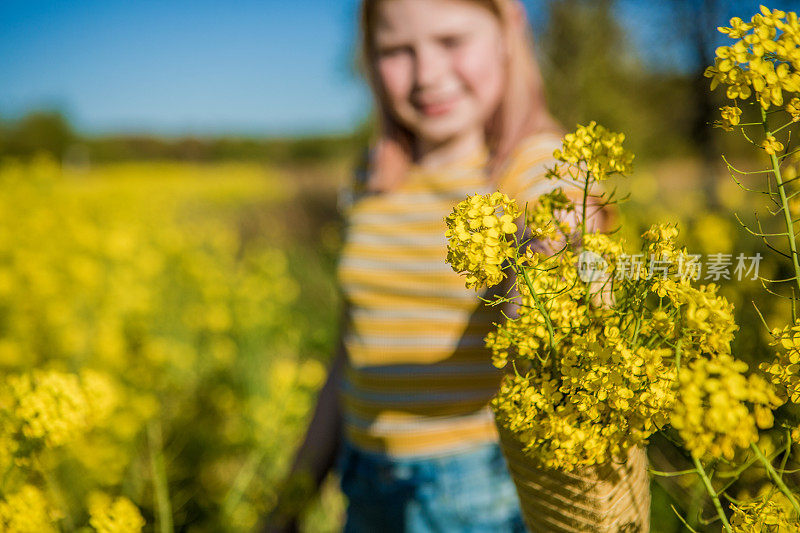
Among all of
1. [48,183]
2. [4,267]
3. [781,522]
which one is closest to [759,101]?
[781,522]

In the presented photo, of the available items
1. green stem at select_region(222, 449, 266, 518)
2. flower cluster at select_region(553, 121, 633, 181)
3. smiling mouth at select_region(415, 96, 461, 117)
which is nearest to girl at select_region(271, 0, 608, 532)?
smiling mouth at select_region(415, 96, 461, 117)

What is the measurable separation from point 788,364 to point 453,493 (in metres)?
0.72

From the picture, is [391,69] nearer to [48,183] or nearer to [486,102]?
[486,102]

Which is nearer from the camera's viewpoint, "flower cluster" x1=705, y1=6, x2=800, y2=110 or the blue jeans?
"flower cluster" x1=705, y1=6, x2=800, y2=110

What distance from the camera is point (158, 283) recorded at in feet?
12.3

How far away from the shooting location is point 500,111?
1136 mm

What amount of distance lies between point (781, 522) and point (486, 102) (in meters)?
0.87

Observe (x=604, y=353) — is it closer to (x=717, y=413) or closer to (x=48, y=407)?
(x=717, y=413)

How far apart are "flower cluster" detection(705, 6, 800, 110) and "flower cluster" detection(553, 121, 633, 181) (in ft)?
0.26

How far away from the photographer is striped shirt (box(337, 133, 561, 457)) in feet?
3.18

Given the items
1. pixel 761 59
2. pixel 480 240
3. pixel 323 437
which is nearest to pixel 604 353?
pixel 480 240

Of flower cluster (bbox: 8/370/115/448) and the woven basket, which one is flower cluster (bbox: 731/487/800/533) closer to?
the woven basket

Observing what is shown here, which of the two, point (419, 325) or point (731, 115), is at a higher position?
point (731, 115)

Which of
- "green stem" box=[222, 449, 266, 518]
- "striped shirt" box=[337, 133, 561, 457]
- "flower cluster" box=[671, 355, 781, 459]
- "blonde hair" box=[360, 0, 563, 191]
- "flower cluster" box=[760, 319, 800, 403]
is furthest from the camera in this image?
"green stem" box=[222, 449, 266, 518]
